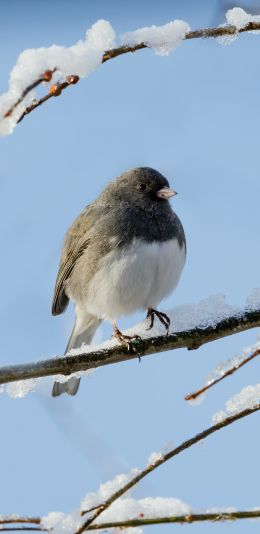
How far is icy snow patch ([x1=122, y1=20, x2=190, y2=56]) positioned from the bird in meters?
1.58

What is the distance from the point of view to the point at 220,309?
2.03m

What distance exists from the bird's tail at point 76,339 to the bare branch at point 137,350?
4.92 feet

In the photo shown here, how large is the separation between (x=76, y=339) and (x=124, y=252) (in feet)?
3.06

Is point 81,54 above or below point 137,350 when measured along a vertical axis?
above

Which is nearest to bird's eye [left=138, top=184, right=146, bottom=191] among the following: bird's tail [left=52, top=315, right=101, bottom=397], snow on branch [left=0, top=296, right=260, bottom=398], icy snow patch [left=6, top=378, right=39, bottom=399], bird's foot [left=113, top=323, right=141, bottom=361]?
bird's tail [left=52, top=315, right=101, bottom=397]

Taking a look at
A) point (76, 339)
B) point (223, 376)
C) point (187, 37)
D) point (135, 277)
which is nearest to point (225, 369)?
point (223, 376)

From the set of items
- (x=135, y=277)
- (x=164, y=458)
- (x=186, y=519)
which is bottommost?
(x=186, y=519)

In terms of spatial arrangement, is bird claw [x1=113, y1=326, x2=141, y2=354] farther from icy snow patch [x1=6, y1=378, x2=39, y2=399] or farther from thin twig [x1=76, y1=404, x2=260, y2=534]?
thin twig [x1=76, y1=404, x2=260, y2=534]

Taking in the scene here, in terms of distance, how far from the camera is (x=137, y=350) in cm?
214

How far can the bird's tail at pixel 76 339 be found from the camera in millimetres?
3594

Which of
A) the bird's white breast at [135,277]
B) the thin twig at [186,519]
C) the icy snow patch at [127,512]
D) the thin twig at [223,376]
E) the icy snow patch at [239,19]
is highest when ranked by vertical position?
the bird's white breast at [135,277]

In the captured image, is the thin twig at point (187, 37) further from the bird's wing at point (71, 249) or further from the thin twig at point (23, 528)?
the bird's wing at point (71, 249)

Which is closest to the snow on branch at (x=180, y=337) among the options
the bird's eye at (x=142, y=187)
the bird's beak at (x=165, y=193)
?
the bird's beak at (x=165, y=193)

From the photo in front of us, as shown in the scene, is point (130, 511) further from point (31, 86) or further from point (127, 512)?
point (31, 86)
